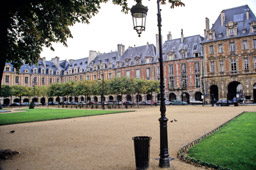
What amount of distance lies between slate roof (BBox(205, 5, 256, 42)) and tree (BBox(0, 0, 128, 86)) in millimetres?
40678

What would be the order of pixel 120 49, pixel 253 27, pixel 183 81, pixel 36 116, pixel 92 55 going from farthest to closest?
1. pixel 92 55
2. pixel 120 49
3. pixel 183 81
4. pixel 253 27
5. pixel 36 116

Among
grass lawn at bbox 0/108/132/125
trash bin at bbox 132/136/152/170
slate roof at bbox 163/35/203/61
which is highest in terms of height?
slate roof at bbox 163/35/203/61

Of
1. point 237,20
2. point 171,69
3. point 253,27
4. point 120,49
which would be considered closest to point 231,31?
point 237,20

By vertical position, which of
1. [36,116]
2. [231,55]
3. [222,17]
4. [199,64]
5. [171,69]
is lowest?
[36,116]

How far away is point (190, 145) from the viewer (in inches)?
290

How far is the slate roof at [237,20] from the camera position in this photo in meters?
41.6

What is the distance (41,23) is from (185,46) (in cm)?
4761

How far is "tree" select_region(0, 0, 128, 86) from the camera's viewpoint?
770 cm

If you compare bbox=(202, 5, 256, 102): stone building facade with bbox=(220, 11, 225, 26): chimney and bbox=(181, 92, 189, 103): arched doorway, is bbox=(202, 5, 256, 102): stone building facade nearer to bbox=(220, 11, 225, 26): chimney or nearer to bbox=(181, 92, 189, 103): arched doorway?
bbox=(220, 11, 225, 26): chimney

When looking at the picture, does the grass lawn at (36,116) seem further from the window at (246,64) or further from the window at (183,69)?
the window at (183,69)

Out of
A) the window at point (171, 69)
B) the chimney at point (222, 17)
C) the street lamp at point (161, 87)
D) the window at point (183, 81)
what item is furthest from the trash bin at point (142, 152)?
the window at point (171, 69)

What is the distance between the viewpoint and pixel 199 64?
159 ft

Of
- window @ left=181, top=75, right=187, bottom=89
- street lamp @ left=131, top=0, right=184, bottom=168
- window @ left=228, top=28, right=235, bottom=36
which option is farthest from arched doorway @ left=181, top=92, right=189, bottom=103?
street lamp @ left=131, top=0, right=184, bottom=168

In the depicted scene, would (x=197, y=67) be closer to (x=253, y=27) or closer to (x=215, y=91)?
(x=215, y=91)
